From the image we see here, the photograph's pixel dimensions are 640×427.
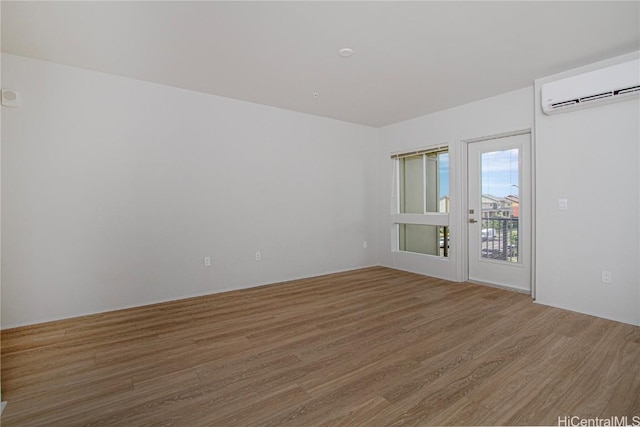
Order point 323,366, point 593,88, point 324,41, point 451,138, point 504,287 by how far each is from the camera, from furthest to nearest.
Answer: point 451,138 → point 504,287 → point 593,88 → point 324,41 → point 323,366

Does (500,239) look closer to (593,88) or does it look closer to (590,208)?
(590,208)

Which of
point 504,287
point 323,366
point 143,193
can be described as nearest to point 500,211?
point 504,287

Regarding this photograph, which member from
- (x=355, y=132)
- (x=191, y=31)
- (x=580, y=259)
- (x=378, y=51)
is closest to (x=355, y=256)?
(x=355, y=132)

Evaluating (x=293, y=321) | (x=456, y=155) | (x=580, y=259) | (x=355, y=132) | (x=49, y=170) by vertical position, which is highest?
(x=355, y=132)

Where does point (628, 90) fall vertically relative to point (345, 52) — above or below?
below

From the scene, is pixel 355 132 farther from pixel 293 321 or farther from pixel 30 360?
pixel 30 360

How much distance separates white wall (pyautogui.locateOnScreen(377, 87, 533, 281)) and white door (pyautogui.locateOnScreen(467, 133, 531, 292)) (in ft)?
0.61

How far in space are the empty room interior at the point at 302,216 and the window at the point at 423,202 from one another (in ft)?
0.24

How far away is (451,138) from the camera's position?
4738mm

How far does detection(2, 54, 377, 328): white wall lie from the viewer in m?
3.10

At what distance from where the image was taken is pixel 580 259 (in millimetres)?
3340

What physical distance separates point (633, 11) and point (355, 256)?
4.42 m

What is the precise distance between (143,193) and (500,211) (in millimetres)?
4672

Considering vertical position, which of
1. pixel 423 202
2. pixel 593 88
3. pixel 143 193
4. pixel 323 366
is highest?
pixel 593 88
